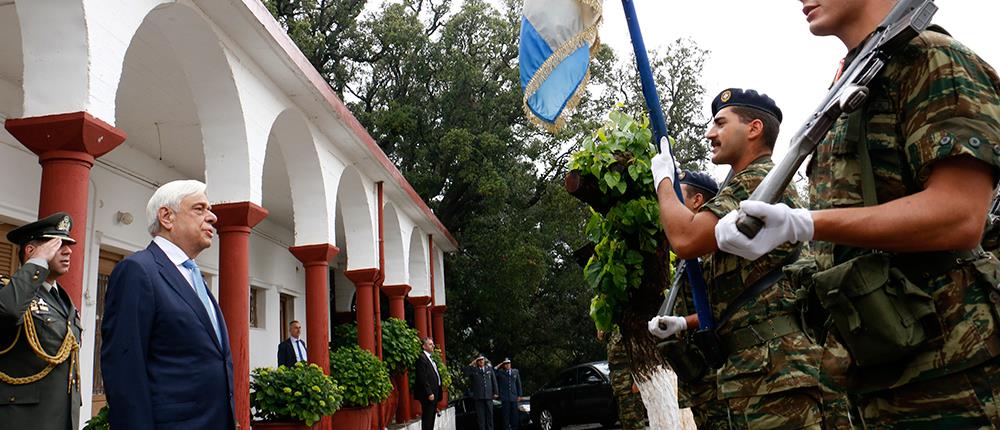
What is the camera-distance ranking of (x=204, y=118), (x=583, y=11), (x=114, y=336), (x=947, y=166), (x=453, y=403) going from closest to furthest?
(x=947, y=166), (x=114, y=336), (x=583, y=11), (x=204, y=118), (x=453, y=403)

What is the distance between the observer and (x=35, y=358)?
4.02m

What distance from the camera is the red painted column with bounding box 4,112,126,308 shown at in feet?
15.6

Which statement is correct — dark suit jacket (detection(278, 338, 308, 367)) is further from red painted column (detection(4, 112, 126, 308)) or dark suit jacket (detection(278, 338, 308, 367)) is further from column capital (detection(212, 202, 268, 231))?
red painted column (detection(4, 112, 126, 308))

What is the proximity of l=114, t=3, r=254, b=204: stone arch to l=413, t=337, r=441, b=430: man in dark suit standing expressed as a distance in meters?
6.59

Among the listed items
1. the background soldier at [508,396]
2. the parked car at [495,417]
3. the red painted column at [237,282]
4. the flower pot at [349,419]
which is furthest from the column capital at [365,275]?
the parked car at [495,417]

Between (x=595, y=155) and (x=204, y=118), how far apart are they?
4403 mm

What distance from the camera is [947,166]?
5.41 feet

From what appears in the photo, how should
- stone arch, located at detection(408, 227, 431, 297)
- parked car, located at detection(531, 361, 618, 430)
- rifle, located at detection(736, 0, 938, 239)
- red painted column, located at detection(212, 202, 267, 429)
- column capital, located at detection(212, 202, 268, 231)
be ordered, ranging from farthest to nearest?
stone arch, located at detection(408, 227, 431, 297)
parked car, located at detection(531, 361, 618, 430)
column capital, located at detection(212, 202, 268, 231)
red painted column, located at detection(212, 202, 267, 429)
rifle, located at detection(736, 0, 938, 239)

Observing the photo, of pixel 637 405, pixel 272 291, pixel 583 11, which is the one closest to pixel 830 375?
pixel 583 11

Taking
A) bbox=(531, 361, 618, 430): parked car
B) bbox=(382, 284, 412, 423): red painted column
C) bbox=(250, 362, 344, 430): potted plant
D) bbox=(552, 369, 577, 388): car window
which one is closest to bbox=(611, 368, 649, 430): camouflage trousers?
bbox=(250, 362, 344, 430): potted plant

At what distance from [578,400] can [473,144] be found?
9034mm

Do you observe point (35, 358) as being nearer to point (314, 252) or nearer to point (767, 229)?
point (767, 229)

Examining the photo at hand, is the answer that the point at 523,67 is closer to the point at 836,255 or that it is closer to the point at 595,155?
the point at 595,155

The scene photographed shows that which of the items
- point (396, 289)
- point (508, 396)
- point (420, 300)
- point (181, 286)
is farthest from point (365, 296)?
point (181, 286)
